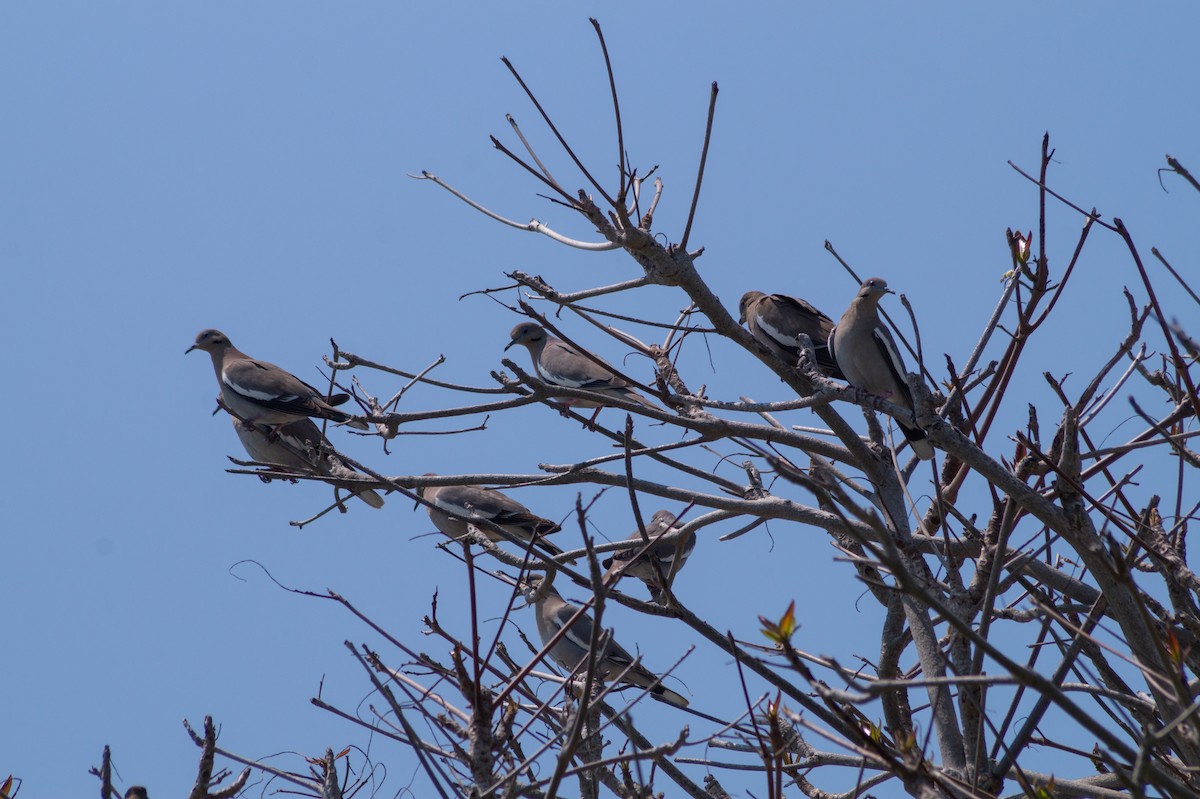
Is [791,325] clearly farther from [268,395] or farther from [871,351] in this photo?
[268,395]

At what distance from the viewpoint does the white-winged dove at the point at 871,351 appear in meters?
6.56

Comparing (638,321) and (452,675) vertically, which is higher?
(638,321)

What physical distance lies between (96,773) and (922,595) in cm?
289

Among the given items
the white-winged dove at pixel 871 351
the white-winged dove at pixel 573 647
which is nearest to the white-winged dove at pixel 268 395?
the white-winged dove at pixel 573 647

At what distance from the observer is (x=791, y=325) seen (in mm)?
8023

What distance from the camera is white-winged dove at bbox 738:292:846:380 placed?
25.7ft

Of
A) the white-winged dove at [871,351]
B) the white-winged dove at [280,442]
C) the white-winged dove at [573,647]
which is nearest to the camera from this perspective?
the white-winged dove at [871,351]

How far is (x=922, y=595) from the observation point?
1669mm

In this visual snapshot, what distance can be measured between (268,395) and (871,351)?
5.17m

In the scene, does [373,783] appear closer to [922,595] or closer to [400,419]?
[400,419]

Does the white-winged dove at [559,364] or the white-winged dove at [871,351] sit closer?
the white-winged dove at [871,351]

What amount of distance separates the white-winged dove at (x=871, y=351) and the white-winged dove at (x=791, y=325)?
1.05m

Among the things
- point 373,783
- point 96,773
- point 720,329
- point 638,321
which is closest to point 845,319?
point 720,329

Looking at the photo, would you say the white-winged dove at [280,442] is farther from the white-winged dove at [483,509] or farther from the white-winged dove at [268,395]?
the white-winged dove at [483,509]
